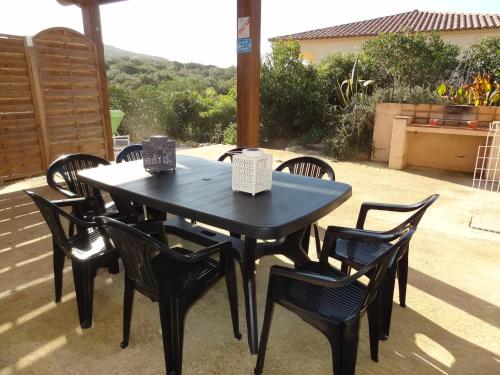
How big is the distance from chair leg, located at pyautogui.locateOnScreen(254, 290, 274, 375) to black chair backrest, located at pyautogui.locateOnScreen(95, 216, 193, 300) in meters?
0.50

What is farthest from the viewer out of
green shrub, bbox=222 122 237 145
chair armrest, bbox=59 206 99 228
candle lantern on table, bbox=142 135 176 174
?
green shrub, bbox=222 122 237 145

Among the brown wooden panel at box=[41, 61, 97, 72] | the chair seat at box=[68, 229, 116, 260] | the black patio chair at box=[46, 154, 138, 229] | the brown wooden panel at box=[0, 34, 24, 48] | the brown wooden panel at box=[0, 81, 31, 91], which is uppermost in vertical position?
the brown wooden panel at box=[0, 34, 24, 48]

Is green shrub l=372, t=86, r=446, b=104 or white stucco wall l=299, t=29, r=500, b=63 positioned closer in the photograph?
green shrub l=372, t=86, r=446, b=104

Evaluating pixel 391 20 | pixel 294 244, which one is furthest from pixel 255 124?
pixel 391 20

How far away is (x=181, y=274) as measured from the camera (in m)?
1.84

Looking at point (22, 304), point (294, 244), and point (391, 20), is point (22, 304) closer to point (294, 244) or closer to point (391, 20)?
point (294, 244)

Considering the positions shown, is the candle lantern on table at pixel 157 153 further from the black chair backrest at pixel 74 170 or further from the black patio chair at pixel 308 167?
the black patio chair at pixel 308 167

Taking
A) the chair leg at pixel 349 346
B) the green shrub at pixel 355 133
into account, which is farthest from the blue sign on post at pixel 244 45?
the green shrub at pixel 355 133

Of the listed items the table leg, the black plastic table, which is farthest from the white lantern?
the table leg

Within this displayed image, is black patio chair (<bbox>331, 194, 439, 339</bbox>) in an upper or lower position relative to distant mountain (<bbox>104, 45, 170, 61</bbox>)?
lower

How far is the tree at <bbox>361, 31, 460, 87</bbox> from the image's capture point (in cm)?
718

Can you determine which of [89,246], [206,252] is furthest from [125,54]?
[206,252]

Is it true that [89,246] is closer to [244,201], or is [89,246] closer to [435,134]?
[244,201]

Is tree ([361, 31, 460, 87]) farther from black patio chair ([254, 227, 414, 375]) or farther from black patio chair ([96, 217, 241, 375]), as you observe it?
black patio chair ([96, 217, 241, 375])
